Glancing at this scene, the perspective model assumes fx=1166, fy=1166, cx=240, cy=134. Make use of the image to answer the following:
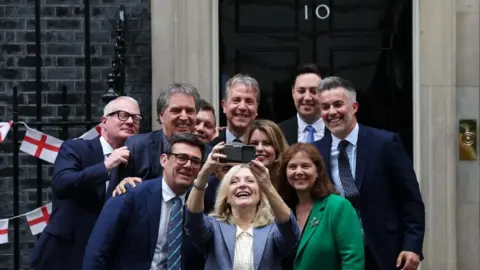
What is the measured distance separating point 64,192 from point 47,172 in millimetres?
2050

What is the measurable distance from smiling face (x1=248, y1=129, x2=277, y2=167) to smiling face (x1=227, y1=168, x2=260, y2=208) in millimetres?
513

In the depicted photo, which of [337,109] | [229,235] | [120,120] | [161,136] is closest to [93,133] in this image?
[120,120]

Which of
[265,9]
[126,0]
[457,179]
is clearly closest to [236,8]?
[265,9]

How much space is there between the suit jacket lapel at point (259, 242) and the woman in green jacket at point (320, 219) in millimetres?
276

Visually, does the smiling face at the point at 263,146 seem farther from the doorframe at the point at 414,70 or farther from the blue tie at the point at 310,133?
the doorframe at the point at 414,70

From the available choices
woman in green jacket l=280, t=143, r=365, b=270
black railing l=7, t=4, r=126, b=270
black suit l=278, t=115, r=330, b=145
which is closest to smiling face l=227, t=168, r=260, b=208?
woman in green jacket l=280, t=143, r=365, b=270

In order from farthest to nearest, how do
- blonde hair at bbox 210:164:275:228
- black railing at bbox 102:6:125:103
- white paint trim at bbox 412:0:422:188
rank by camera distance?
1. white paint trim at bbox 412:0:422:188
2. black railing at bbox 102:6:125:103
3. blonde hair at bbox 210:164:275:228

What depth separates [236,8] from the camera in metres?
9.01

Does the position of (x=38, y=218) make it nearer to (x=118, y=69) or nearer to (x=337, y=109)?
(x=118, y=69)

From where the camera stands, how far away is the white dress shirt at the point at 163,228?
6.11m

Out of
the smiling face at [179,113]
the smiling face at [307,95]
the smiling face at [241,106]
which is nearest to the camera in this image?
the smiling face at [179,113]

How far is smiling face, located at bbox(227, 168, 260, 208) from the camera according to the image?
5902 mm

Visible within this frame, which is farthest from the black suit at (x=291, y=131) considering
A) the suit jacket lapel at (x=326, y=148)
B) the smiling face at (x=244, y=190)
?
the smiling face at (x=244, y=190)

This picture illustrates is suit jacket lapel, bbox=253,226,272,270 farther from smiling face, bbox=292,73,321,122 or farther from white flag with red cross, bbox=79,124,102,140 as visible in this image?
white flag with red cross, bbox=79,124,102,140
